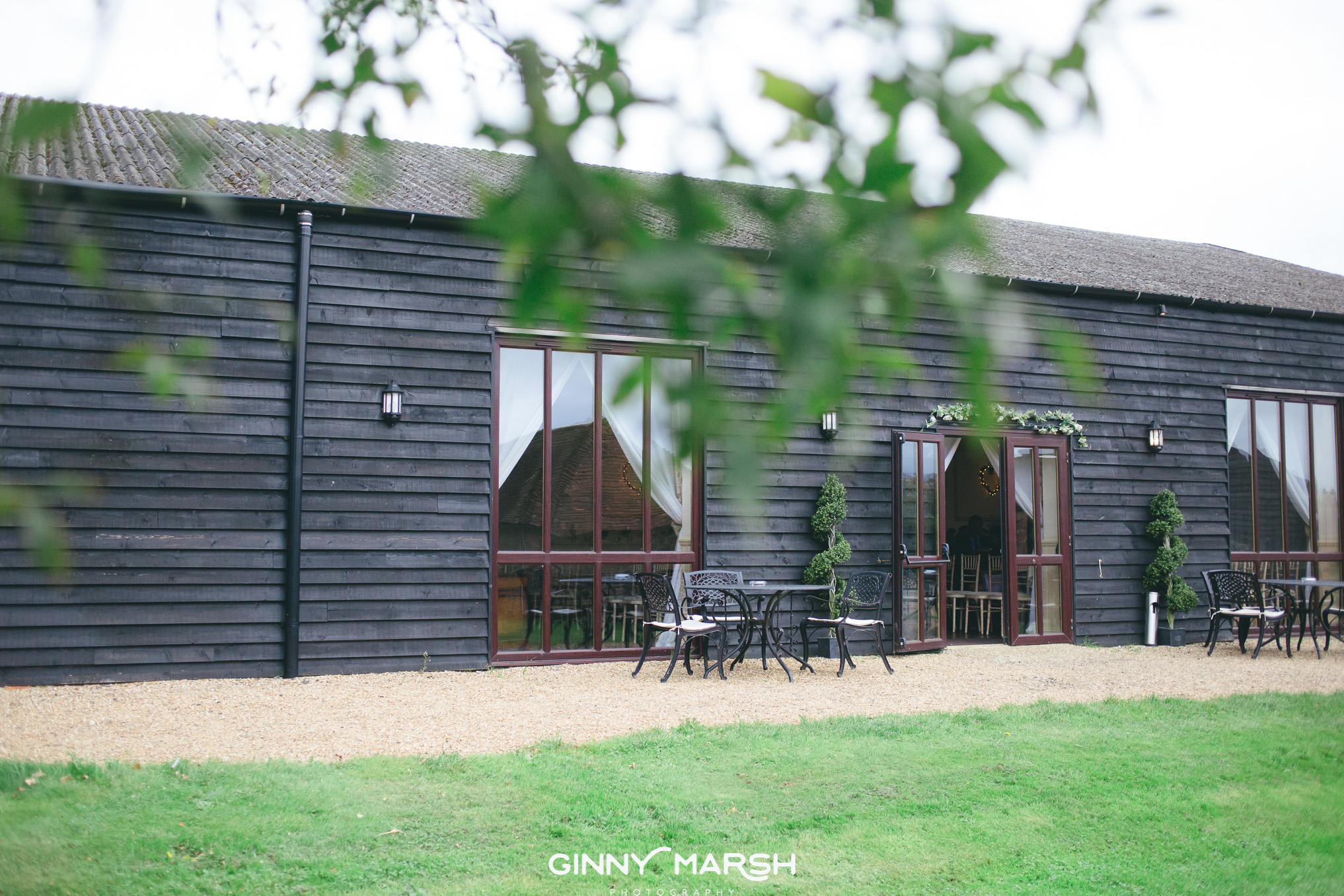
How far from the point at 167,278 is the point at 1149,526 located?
860 centimetres

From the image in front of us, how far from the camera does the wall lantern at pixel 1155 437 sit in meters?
8.85

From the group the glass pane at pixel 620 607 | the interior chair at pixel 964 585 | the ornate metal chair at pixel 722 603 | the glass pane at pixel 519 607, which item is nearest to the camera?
the ornate metal chair at pixel 722 603

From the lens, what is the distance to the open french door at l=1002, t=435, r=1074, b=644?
8430mm

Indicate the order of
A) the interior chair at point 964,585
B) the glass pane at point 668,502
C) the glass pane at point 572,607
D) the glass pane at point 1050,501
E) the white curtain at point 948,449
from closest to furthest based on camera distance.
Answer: the glass pane at point 572,607
the glass pane at point 668,502
the white curtain at point 948,449
the glass pane at point 1050,501
the interior chair at point 964,585

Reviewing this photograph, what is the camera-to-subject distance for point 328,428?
660 centimetres

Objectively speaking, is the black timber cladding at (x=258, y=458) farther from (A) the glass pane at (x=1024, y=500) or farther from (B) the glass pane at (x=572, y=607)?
(A) the glass pane at (x=1024, y=500)

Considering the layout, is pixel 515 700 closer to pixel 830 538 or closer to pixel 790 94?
pixel 830 538

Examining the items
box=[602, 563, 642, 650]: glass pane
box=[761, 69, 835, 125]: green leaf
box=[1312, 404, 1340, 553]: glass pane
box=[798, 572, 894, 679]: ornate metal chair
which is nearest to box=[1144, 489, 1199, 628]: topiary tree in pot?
box=[1312, 404, 1340, 553]: glass pane

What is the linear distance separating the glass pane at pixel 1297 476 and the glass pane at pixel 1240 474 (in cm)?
46

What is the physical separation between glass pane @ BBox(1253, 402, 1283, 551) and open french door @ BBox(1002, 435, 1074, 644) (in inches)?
98.4

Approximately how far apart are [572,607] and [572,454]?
1.19 metres

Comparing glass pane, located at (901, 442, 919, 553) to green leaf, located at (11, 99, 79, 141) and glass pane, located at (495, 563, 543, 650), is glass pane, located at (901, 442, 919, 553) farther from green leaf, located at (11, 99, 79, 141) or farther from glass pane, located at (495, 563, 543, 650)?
green leaf, located at (11, 99, 79, 141)

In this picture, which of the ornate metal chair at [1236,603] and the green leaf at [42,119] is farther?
the ornate metal chair at [1236,603]

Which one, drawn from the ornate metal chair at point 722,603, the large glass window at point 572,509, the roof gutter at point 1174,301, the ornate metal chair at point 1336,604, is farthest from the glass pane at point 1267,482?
the large glass window at point 572,509
